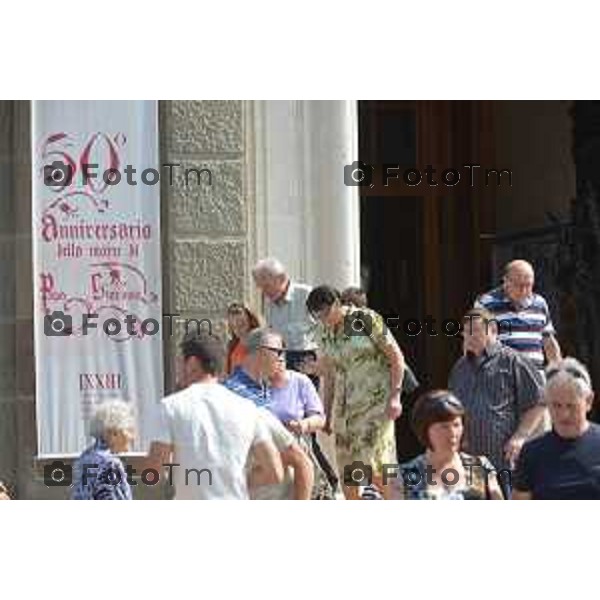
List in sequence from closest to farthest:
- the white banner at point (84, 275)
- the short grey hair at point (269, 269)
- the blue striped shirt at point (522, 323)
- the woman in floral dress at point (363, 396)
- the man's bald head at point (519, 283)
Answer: the woman in floral dress at point (363, 396), the blue striped shirt at point (522, 323), the man's bald head at point (519, 283), the short grey hair at point (269, 269), the white banner at point (84, 275)

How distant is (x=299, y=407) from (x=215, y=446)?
1623 millimetres

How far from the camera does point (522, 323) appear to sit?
1106 centimetres

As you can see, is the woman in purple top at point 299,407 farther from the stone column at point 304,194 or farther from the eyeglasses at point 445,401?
the stone column at point 304,194

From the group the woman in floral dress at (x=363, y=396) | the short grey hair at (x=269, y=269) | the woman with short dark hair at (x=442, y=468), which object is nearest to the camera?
the woman with short dark hair at (x=442, y=468)

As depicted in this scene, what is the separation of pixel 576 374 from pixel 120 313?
3.30m

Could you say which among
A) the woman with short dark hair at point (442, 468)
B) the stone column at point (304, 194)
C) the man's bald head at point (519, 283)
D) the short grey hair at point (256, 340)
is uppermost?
the stone column at point (304, 194)

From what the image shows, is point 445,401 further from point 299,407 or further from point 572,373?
point 299,407

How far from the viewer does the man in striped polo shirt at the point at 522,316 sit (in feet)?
36.1

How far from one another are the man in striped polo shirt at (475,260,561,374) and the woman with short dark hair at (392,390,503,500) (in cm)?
213

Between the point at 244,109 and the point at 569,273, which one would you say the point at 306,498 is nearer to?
the point at 244,109

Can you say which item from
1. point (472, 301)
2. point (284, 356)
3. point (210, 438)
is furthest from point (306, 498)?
point (472, 301)

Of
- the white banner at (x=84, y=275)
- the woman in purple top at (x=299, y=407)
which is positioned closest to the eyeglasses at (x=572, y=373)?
the woman in purple top at (x=299, y=407)

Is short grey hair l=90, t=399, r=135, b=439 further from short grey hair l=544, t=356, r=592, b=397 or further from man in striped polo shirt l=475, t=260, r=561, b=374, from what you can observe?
man in striped polo shirt l=475, t=260, r=561, b=374

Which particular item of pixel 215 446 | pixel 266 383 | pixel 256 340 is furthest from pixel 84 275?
pixel 215 446
